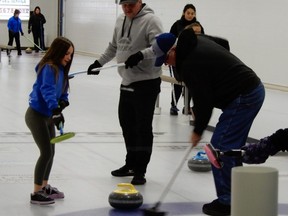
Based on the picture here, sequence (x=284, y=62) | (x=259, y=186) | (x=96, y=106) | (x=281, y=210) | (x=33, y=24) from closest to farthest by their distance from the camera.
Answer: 1. (x=259, y=186)
2. (x=281, y=210)
3. (x=96, y=106)
4. (x=284, y=62)
5. (x=33, y=24)

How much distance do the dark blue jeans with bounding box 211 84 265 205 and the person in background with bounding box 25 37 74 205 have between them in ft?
4.73

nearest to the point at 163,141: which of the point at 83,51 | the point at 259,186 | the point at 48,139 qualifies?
the point at 48,139

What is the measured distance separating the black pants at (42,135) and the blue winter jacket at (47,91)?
0.07m

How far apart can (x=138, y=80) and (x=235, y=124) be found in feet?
5.43

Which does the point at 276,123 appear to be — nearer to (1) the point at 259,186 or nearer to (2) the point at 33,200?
(2) the point at 33,200

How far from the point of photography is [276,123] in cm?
1254

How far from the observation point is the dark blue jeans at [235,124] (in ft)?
21.1

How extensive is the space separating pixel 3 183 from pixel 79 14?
88.4ft

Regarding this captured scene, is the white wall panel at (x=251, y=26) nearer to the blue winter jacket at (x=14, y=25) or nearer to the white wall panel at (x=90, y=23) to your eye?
the white wall panel at (x=90, y=23)

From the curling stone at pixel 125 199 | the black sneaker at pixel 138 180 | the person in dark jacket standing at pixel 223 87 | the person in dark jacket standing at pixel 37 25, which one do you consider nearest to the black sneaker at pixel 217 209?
the person in dark jacket standing at pixel 223 87

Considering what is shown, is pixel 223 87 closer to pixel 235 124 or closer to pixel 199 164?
pixel 235 124

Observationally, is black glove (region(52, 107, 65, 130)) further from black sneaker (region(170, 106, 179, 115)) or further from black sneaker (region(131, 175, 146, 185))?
black sneaker (region(170, 106, 179, 115))

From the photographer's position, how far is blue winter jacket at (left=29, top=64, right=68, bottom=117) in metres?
6.65

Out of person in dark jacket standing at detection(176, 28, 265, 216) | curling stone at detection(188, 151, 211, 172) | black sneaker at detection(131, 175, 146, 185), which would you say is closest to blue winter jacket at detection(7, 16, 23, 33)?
curling stone at detection(188, 151, 211, 172)
